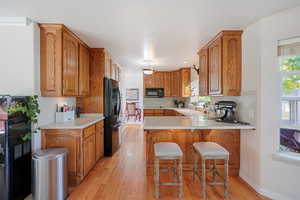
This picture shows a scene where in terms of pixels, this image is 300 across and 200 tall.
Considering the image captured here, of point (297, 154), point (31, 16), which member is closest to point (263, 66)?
point (297, 154)

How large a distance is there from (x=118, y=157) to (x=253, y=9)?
347cm

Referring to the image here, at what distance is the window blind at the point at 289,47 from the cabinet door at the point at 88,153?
3026 millimetres

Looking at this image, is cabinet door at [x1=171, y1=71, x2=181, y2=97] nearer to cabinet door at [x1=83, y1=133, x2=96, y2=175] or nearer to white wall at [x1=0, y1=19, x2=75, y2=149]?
cabinet door at [x1=83, y1=133, x2=96, y2=175]

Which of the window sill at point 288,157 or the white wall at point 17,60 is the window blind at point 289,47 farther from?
the white wall at point 17,60

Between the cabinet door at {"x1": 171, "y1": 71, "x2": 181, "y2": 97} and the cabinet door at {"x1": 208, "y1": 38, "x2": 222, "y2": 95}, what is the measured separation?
312cm

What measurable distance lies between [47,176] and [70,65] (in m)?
1.67

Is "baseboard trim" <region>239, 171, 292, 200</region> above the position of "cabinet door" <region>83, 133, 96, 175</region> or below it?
below

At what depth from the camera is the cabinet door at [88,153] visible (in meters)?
2.61

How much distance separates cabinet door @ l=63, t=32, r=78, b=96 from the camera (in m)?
2.58

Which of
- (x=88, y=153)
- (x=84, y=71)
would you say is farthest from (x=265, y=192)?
(x=84, y=71)

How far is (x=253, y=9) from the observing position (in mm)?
2025

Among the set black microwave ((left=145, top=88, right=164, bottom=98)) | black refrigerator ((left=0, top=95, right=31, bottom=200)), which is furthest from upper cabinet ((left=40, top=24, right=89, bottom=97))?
black microwave ((left=145, top=88, right=164, bottom=98))

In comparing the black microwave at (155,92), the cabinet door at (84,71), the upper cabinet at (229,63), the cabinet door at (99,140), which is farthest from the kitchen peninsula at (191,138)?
the black microwave at (155,92)

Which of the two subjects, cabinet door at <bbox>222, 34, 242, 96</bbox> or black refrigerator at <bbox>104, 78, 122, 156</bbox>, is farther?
black refrigerator at <bbox>104, 78, 122, 156</bbox>
